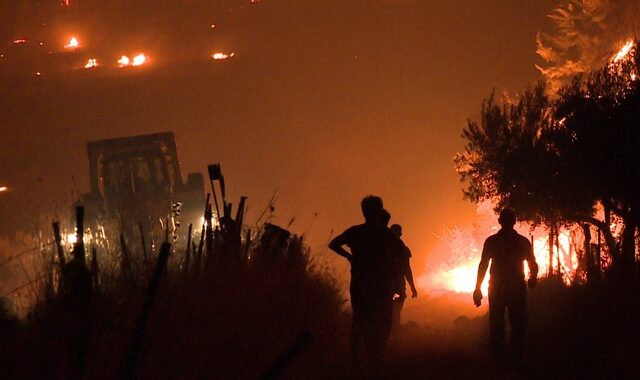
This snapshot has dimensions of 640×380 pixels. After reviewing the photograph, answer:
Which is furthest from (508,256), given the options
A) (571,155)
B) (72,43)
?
(72,43)

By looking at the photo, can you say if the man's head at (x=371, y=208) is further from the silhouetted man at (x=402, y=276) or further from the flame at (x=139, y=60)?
the flame at (x=139, y=60)

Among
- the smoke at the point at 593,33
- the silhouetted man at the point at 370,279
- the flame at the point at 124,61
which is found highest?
the flame at the point at 124,61

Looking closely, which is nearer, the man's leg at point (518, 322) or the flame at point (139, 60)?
the man's leg at point (518, 322)

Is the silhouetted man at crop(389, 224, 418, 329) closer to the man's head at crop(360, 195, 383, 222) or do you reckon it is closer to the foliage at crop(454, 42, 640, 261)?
the man's head at crop(360, 195, 383, 222)

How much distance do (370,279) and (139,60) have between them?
192 feet

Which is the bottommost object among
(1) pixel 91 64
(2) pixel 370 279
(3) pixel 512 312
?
(3) pixel 512 312

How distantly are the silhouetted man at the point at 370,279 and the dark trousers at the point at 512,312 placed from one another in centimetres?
134

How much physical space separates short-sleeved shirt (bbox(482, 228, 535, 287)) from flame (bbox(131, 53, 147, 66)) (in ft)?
190

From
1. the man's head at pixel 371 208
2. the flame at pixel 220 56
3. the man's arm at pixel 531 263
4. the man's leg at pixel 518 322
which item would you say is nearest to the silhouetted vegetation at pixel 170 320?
the man's head at pixel 371 208

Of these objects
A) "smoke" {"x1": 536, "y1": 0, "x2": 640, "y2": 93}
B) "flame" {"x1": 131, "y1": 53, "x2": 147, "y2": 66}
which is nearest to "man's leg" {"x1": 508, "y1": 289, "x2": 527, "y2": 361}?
"smoke" {"x1": 536, "y1": 0, "x2": 640, "y2": 93}

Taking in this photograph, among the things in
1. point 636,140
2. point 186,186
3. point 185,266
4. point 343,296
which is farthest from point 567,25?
point 185,266

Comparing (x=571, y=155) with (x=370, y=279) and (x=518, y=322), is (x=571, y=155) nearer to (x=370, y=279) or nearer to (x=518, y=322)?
(x=518, y=322)

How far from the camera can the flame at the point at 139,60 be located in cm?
6334

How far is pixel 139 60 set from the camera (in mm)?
63500
